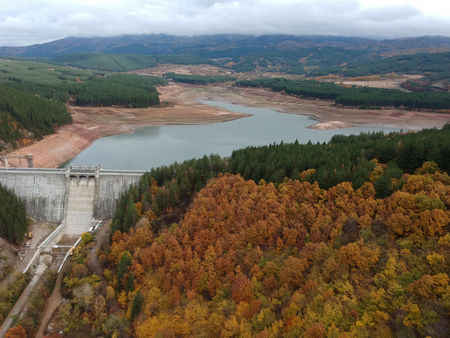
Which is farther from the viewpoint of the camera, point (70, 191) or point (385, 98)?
point (385, 98)

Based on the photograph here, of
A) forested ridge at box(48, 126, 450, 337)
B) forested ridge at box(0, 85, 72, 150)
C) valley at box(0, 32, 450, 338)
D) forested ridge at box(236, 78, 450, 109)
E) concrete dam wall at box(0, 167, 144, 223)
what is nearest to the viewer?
forested ridge at box(48, 126, 450, 337)

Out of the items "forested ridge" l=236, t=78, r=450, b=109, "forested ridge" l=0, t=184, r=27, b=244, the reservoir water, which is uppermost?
"forested ridge" l=236, t=78, r=450, b=109

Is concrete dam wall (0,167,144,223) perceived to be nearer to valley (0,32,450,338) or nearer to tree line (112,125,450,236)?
valley (0,32,450,338)

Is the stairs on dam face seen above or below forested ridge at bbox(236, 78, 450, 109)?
below

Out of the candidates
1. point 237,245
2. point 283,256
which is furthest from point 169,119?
point 283,256

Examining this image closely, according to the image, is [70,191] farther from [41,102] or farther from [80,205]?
[41,102]

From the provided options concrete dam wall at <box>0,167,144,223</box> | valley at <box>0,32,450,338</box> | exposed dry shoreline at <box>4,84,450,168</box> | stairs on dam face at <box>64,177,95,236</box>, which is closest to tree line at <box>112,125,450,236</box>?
valley at <box>0,32,450,338</box>

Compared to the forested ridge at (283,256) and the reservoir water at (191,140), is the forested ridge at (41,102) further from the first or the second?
the forested ridge at (283,256)
